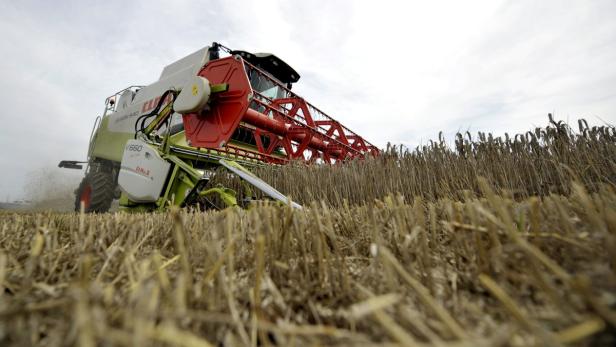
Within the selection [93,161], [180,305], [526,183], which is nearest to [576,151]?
[526,183]

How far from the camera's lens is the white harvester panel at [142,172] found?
3.18 meters

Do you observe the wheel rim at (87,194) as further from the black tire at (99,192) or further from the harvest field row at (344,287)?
the harvest field row at (344,287)

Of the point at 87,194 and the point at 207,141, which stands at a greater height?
the point at 207,141

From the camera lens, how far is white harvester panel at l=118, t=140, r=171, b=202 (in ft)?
10.4

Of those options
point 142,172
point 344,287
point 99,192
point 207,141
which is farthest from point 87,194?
point 344,287

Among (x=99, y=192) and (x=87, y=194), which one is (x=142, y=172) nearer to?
(x=99, y=192)

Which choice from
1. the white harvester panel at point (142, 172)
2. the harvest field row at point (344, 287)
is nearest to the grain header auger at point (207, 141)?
the white harvester panel at point (142, 172)

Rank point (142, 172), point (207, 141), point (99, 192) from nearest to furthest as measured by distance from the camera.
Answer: point (142, 172) → point (207, 141) → point (99, 192)

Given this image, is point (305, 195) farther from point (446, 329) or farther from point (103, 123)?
point (103, 123)

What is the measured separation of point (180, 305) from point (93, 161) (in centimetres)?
871

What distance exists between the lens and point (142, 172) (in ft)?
11.0

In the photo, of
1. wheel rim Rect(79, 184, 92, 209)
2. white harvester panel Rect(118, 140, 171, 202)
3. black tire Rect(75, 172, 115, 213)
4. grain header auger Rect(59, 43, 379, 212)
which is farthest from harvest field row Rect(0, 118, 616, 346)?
wheel rim Rect(79, 184, 92, 209)

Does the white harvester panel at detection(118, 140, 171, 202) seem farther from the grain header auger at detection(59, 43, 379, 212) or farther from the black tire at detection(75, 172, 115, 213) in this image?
the black tire at detection(75, 172, 115, 213)

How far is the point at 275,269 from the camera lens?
67 cm
